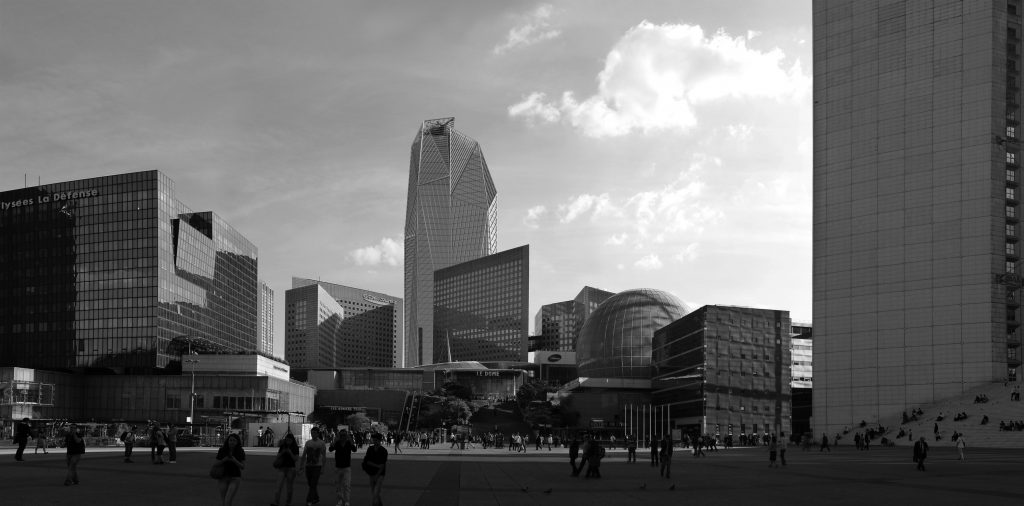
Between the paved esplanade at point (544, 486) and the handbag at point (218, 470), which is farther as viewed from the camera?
the paved esplanade at point (544, 486)

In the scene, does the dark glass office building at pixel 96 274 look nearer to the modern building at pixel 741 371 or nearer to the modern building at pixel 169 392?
the modern building at pixel 169 392

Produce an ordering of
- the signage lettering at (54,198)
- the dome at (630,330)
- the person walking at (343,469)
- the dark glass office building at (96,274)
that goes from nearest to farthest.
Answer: the person walking at (343,469) < the dark glass office building at (96,274) < the signage lettering at (54,198) < the dome at (630,330)

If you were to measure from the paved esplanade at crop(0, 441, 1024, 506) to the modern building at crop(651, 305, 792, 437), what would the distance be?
285ft

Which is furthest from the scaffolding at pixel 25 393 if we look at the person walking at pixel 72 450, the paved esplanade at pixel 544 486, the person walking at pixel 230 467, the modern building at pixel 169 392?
the person walking at pixel 230 467

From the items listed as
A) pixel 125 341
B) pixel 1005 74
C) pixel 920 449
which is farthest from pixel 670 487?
pixel 125 341

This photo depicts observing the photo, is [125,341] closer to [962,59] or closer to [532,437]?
[532,437]

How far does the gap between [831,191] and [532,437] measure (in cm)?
6183

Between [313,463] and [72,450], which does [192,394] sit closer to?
[72,450]

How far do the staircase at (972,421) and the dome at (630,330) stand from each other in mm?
71159

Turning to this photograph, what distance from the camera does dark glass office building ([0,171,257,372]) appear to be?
15975 centimetres

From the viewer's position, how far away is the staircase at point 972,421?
78125mm

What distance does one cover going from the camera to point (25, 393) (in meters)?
132

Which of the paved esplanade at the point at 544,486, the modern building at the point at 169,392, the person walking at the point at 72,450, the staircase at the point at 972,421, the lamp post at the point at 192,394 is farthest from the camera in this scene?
the modern building at the point at 169,392

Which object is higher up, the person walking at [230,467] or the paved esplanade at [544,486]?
the person walking at [230,467]
